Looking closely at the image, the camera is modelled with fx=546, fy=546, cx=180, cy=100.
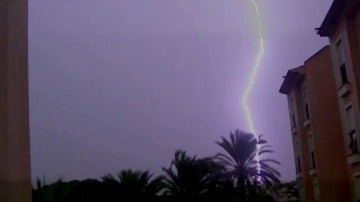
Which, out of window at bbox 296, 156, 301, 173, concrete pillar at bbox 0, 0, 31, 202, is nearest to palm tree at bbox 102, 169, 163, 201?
window at bbox 296, 156, 301, 173

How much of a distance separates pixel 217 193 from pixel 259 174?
9.90 ft

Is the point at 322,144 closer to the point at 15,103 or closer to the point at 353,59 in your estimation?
the point at 353,59

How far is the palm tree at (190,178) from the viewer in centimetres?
3453

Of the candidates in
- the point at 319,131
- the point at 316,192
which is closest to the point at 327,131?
the point at 319,131

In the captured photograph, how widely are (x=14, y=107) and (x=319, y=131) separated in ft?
60.2

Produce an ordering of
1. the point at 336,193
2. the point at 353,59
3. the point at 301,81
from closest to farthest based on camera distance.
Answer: the point at 353,59
the point at 336,193
the point at 301,81

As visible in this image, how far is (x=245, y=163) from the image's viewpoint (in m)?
35.2

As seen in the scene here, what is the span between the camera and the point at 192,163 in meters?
34.5

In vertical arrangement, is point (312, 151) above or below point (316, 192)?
above

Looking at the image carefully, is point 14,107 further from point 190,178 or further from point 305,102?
point 190,178

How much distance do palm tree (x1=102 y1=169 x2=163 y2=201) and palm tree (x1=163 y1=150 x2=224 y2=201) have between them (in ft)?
11.5

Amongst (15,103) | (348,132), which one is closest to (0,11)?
(15,103)

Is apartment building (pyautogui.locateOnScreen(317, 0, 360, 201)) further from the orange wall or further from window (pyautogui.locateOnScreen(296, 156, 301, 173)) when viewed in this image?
window (pyautogui.locateOnScreen(296, 156, 301, 173))

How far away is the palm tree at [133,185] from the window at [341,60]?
14522 mm
